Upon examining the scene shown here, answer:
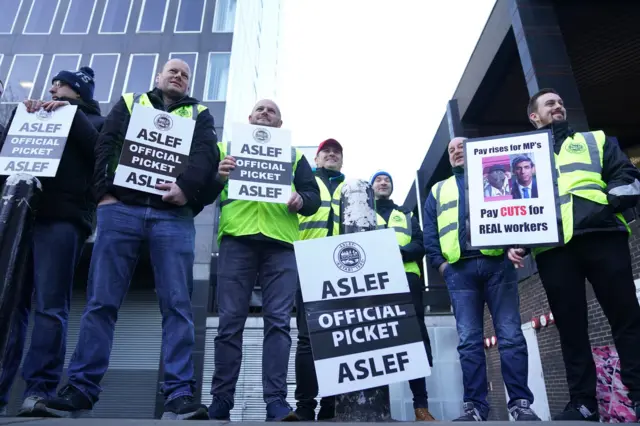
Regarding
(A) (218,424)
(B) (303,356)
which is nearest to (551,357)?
(B) (303,356)

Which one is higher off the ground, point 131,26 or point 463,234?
point 131,26

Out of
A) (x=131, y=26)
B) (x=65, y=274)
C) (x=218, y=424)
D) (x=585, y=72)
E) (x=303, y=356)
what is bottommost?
(x=218, y=424)

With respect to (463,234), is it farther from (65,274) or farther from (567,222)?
(65,274)

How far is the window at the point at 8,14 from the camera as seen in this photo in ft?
57.4

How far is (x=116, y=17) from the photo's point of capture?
17734 mm

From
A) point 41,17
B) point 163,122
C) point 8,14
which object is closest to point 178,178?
point 163,122

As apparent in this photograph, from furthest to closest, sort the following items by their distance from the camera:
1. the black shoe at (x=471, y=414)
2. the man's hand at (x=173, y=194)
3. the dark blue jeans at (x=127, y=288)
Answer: the black shoe at (x=471, y=414) → the man's hand at (x=173, y=194) → the dark blue jeans at (x=127, y=288)

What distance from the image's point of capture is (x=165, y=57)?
1662cm

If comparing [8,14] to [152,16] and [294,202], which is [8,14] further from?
[294,202]

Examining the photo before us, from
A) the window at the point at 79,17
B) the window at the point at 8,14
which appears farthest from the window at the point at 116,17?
the window at the point at 8,14

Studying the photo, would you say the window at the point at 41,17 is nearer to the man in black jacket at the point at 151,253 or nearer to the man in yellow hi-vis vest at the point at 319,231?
the man in yellow hi-vis vest at the point at 319,231

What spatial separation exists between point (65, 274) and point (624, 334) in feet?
11.1

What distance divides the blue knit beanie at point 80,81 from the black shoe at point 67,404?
2130 mm

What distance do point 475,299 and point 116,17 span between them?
61.0ft
